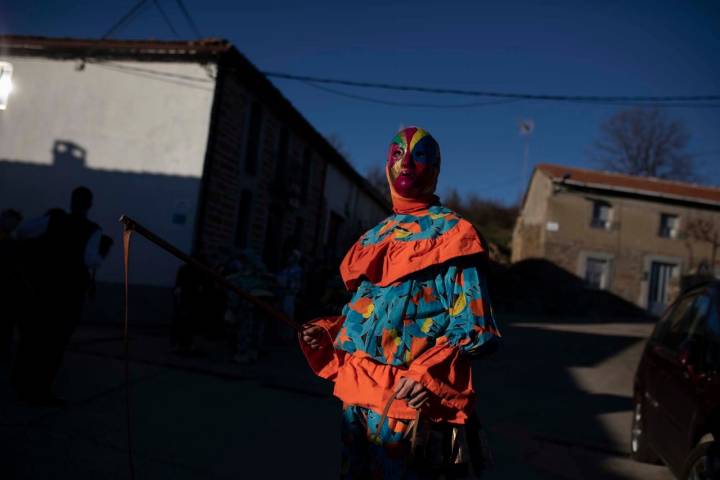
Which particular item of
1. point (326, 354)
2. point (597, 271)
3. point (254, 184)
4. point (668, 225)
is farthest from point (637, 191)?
point (326, 354)

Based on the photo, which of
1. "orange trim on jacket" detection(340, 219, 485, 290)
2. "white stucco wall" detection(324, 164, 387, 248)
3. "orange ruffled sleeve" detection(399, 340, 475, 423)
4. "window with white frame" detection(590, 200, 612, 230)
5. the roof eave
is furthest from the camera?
"window with white frame" detection(590, 200, 612, 230)

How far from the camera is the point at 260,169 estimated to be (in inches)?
605

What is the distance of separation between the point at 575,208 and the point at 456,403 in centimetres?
2449

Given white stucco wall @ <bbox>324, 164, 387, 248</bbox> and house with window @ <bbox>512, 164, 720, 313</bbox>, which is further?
house with window @ <bbox>512, 164, 720, 313</bbox>

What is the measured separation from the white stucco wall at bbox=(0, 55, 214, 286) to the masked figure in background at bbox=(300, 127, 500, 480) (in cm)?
1050

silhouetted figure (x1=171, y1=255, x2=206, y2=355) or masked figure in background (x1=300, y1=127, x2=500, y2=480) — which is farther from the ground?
masked figure in background (x1=300, y1=127, x2=500, y2=480)

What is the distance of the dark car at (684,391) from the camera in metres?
3.47

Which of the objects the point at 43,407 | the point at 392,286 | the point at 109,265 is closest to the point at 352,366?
the point at 392,286

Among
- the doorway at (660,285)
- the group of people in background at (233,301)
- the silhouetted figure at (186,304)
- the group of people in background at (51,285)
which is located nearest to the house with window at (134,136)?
the group of people in background at (233,301)

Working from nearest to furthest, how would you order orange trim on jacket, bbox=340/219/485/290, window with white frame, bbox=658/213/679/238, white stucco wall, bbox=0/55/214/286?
orange trim on jacket, bbox=340/219/485/290 < white stucco wall, bbox=0/55/214/286 < window with white frame, bbox=658/213/679/238

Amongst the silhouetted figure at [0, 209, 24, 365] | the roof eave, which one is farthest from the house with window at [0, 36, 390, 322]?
the roof eave

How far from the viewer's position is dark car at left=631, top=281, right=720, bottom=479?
347 centimetres

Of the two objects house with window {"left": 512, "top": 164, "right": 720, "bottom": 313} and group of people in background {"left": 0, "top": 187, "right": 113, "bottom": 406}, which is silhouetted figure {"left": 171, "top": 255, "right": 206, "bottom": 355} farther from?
house with window {"left": 512, "top": 164, "right": 720, "bottom": 313}

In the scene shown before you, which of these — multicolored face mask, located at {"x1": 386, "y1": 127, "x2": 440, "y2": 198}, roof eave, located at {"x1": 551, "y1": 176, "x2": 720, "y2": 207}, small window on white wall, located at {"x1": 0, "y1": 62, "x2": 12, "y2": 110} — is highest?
roof eave, located at {"x1": 551, "y1": 176, "x2": 720, "y2": 207}
